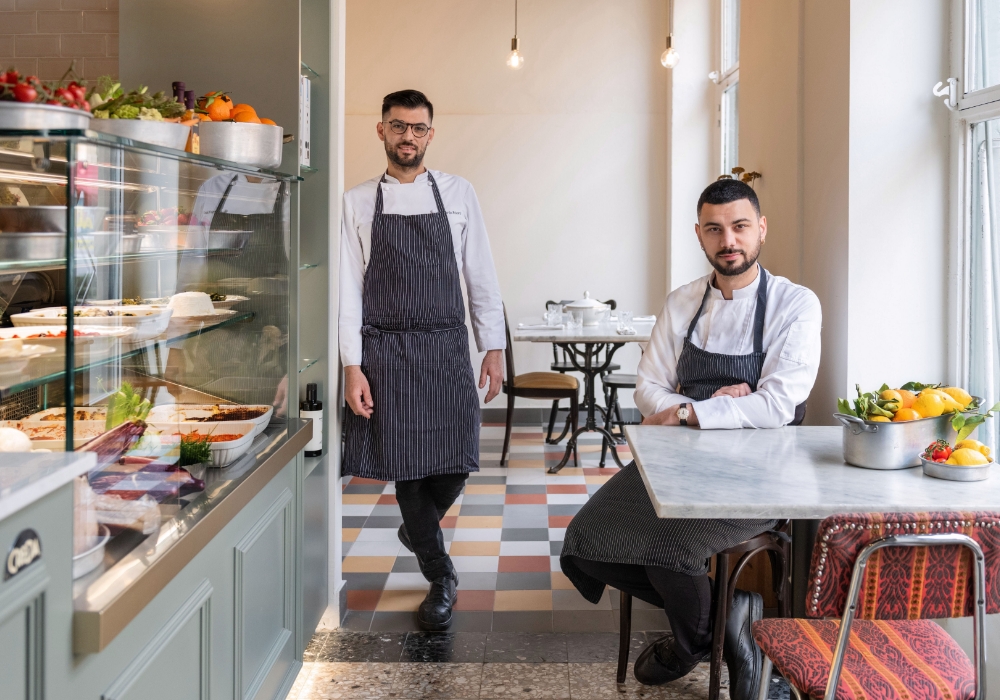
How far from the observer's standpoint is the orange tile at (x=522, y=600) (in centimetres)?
322

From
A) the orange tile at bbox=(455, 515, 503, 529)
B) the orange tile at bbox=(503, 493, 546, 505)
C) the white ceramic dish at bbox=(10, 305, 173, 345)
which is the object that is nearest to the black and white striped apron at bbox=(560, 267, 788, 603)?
the white ceramic dish at bbox=(10, 305, 173, 345)

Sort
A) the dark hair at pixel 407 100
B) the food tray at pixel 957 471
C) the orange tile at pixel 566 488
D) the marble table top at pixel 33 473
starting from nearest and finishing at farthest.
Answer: the marble table top at pixel 33 473, the food tray at pixel 957 471, the dark hair at pixel 407 100, the orange tile at pixel 566 488

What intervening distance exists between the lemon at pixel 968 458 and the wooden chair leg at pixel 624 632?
1033 mm

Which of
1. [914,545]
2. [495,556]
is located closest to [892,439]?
[914,545]

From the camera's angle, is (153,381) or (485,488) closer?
(153,381)

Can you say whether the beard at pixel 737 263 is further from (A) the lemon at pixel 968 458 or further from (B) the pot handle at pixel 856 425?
(A) the lemon at pixel 968 458

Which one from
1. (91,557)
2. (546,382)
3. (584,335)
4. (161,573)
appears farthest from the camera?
(546,382)

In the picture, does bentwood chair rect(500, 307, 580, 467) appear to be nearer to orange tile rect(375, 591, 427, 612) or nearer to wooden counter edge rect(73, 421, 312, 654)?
orange tile rect(375, 591, 427, 612)

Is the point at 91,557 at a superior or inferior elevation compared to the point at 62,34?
inferior

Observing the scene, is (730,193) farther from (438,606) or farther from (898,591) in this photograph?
(438,606)

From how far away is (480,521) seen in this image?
433 cm

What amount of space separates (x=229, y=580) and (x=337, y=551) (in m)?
1.18

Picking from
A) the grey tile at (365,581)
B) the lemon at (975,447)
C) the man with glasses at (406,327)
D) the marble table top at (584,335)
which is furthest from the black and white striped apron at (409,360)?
the marble table top at (584,335)

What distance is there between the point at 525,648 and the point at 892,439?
148cm
